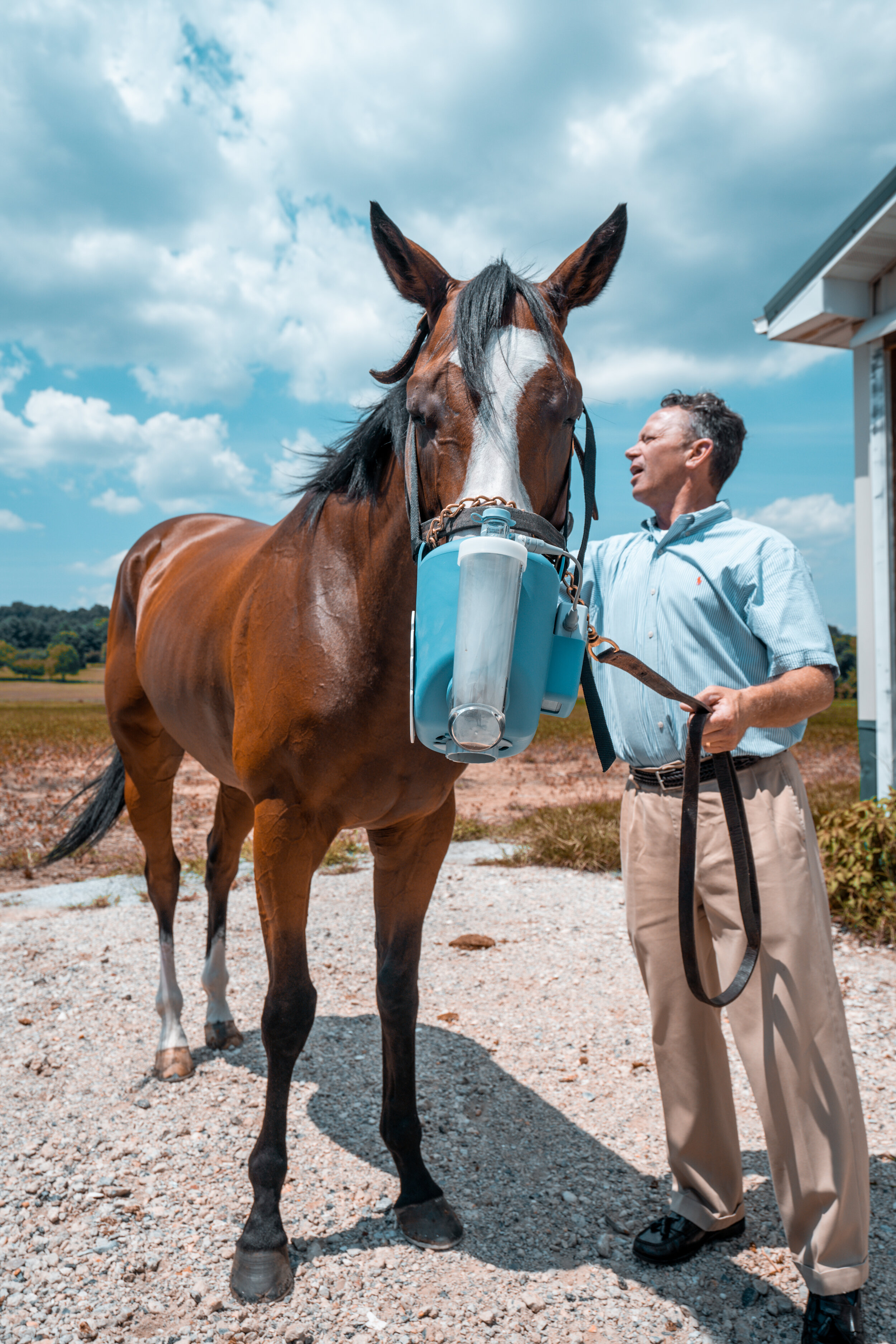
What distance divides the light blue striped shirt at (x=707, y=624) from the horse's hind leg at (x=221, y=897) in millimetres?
2019

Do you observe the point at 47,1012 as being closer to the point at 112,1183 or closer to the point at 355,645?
the point at 112,1183

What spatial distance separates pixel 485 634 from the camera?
4.77 feet

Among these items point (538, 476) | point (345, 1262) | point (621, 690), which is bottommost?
point (345, 1262)

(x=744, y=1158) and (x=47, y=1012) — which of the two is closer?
(x=744, y=1158)

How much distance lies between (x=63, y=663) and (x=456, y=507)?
3500 inches

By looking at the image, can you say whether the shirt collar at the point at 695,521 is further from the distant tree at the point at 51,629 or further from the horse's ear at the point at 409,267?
the distant tree at the point at 51,629

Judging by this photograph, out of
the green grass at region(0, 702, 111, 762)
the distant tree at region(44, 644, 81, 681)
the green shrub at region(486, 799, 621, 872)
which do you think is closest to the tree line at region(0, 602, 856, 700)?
the distant tree at region(44, 644, 81, 681)

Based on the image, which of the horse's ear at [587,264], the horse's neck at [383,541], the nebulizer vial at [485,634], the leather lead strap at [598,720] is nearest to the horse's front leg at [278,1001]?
the horse's neck at [383,541]

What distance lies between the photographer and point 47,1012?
12.6 ft

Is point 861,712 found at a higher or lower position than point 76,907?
higher

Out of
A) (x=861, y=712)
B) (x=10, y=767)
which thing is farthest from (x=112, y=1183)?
(x=10, y=767)

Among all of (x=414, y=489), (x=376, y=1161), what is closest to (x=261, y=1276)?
(x=376, y=1161)

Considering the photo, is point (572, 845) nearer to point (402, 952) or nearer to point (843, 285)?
point (402, 952)

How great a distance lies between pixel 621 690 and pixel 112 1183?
2.34 m
